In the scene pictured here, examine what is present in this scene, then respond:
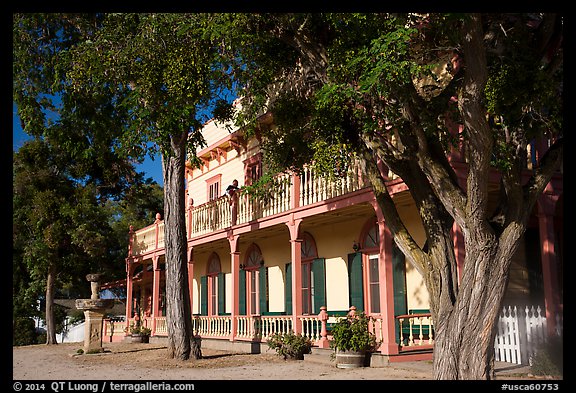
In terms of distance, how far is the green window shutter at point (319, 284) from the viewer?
17.8 m

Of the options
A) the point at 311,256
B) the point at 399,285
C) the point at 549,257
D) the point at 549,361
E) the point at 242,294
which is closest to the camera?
the point at 549,361

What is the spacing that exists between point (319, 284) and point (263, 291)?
3822mm

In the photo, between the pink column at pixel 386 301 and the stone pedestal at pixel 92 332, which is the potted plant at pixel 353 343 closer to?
the pink column at pixel 386 301

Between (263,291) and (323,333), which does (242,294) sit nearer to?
(263,291)

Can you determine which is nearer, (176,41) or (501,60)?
(501,60)

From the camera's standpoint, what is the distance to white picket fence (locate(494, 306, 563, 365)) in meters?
11.4

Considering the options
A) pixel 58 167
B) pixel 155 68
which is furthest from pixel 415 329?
pixel 58 167

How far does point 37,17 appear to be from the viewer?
53.5ft

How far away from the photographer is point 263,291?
69.8 feet

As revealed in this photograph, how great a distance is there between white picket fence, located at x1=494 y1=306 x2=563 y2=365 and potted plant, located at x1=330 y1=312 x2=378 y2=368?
2478 millimetres
